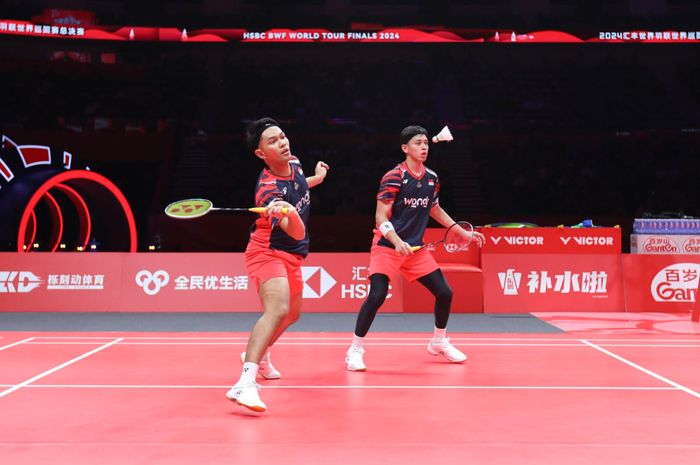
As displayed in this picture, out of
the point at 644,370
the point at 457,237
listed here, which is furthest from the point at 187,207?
the point at 644,370

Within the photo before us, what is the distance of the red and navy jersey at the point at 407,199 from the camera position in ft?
19.4

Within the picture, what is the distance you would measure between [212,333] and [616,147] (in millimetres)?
15391

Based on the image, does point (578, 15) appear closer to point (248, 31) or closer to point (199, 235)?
point (248, 31)

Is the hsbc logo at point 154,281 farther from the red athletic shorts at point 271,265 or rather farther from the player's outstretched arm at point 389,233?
the red athletic shorts at point 271,265

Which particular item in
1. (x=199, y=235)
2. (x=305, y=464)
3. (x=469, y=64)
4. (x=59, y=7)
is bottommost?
(x=305, y=464)

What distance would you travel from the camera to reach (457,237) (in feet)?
20.9

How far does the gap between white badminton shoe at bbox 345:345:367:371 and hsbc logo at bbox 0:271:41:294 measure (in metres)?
6.47

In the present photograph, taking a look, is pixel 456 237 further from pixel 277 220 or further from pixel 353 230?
pixel 353 230

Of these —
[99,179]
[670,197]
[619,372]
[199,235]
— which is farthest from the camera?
[670,197]

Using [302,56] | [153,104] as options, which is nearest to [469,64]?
[302,56]

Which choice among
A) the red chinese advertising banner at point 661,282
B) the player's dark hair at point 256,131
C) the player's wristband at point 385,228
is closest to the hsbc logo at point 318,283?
the red chinese advertising banner at point 661,282

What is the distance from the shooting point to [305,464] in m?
3.36

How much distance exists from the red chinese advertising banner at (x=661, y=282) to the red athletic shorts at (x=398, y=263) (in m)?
5.48

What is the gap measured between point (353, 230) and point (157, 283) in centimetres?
743
